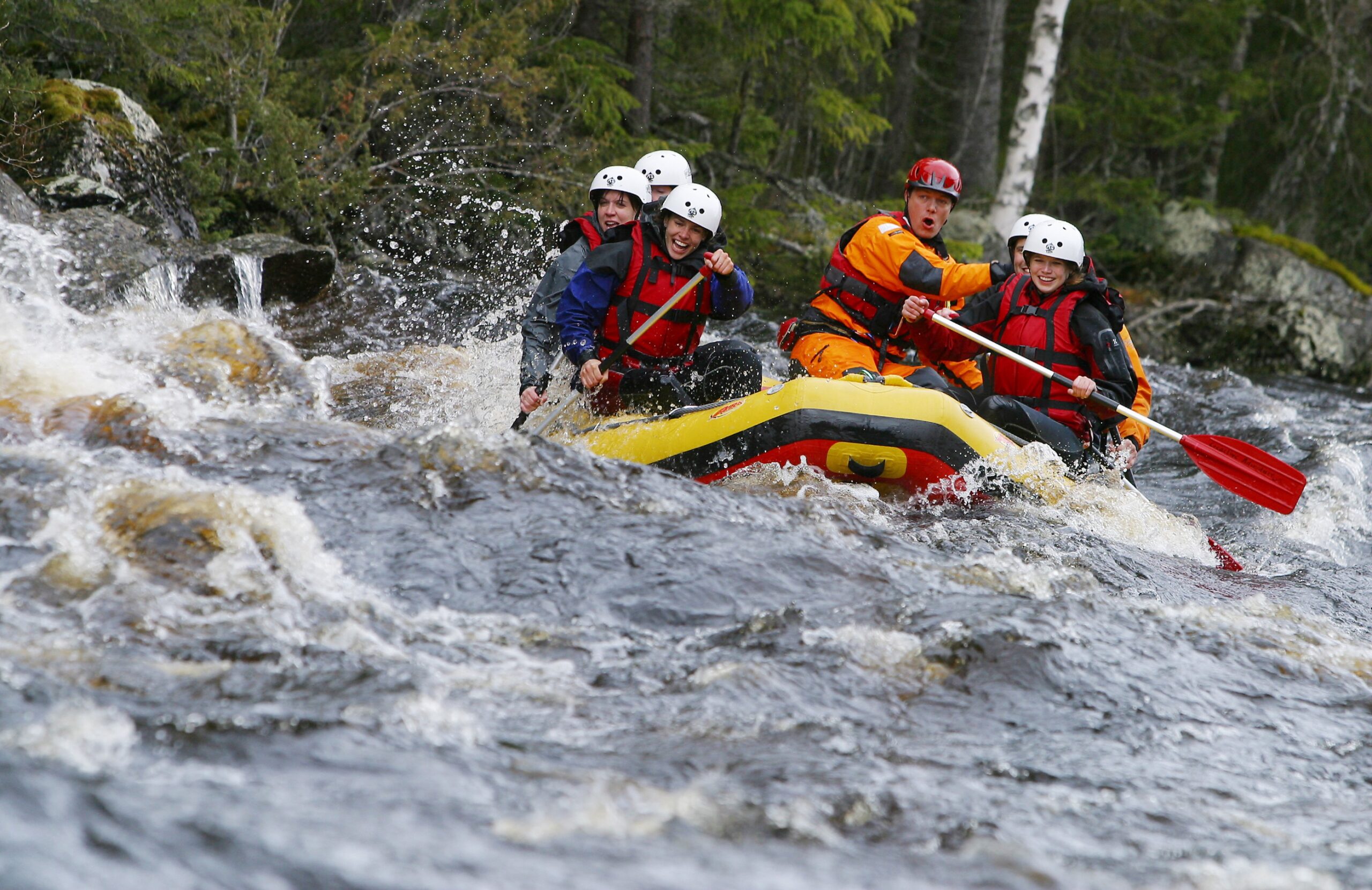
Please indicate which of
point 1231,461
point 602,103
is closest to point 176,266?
point 602,103

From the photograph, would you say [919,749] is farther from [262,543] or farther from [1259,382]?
[1259,382]

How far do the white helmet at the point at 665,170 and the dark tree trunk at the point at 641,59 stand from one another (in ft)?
13.1

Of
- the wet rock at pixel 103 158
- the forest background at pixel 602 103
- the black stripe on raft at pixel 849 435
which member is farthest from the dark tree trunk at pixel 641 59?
the black stripe on raft at pixel 849 435

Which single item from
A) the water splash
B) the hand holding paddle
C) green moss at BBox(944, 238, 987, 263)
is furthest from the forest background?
the hand holding paddle

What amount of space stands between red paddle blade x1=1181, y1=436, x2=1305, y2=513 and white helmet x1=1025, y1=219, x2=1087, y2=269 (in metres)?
1.16

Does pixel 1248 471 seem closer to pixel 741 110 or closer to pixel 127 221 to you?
pixel 127 221

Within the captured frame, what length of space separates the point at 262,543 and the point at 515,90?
6945mm

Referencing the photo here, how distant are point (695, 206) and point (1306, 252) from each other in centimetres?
1133

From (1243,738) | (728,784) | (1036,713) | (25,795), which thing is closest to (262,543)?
(25,795)

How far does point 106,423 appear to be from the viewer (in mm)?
4758

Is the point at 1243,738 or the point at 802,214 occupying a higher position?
the point at 802,214

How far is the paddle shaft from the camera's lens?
21.4ft

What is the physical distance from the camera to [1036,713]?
12.0 feet

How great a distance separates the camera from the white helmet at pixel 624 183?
7059 millimetres
